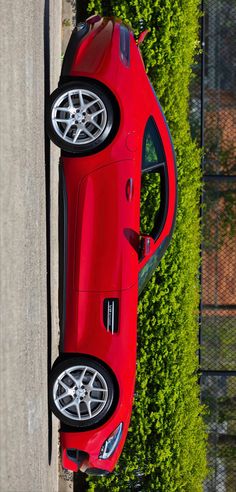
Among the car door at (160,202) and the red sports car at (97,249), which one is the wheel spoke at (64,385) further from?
the car door at (160,202)

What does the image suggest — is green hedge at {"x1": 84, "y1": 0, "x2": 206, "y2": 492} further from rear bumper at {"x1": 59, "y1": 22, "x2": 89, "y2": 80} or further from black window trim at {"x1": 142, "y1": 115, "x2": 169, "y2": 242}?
rear bumper at {"x1": 59, "y1": 22, "x2": 89, "y2": 80}

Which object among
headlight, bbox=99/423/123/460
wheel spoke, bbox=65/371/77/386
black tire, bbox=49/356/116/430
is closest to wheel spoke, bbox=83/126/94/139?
black tire, bbox=49/356/116/430

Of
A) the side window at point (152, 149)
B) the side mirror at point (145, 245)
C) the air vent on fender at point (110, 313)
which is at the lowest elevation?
the air vent on fender at point (110, 313)

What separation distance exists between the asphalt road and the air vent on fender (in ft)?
1.81

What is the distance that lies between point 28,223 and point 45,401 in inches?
65.3

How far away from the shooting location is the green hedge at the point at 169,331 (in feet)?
30.5

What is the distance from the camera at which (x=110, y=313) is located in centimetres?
700

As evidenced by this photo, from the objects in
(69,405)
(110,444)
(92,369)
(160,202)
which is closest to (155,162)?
(160,202)

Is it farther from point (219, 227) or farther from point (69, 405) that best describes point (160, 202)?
point (219, 227)

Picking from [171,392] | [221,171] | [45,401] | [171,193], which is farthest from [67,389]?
[221,171]

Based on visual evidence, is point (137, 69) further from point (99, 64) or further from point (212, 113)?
point (212, 113)

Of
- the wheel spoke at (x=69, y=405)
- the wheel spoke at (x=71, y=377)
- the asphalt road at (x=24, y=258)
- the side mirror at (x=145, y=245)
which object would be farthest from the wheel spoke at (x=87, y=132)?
the wheel spoke at (x=69, y=405)

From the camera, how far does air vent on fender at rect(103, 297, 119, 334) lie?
23.0ft

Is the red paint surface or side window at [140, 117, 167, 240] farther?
side window at [140, 117, 167, 240]
